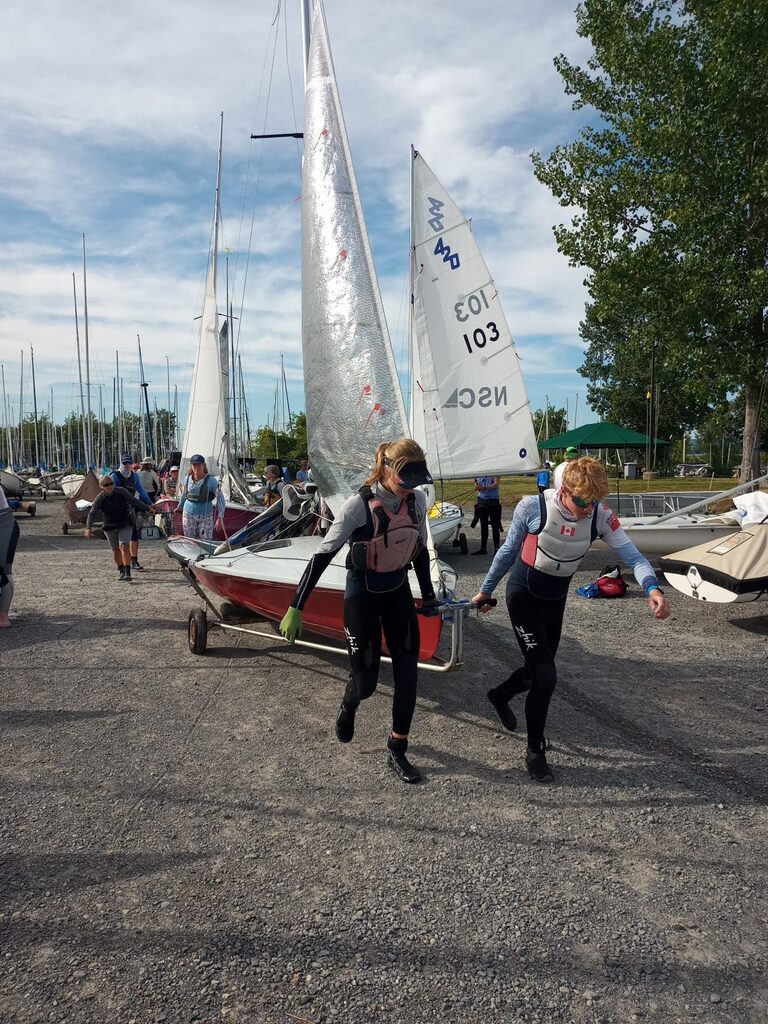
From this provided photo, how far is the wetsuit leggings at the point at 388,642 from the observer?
13.1 feet

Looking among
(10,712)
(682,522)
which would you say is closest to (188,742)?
(10,712)

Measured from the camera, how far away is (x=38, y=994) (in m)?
2.35

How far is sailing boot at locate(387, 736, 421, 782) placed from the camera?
3953 millimetres

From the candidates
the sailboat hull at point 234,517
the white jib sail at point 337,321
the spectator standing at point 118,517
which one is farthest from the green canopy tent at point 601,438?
the white jib sail at point 337,321

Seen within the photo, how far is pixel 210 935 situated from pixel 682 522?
9233mm

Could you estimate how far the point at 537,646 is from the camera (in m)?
4.02

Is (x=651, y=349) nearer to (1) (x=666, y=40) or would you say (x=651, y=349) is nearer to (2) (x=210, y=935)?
(1) (x=666, y=40)

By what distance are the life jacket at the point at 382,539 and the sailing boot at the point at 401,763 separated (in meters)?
1.00

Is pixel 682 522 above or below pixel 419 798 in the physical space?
above

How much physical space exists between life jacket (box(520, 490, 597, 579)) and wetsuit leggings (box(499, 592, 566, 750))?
0.71 ft

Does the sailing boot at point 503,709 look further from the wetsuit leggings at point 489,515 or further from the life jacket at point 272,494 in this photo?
the life jacket at point 272,494

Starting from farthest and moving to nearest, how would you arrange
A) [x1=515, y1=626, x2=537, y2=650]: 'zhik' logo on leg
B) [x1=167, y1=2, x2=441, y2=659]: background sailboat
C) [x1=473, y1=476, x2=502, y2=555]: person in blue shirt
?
1. [x1=473, y1=476, x2=502, y2=555]: person in blue shirt
2. [x1=167, y1=2, x2=441, y2=659]: background sailboat
3. [x1=515, y1=626, x2=537, y2=650]: 'zhik' logo on leg

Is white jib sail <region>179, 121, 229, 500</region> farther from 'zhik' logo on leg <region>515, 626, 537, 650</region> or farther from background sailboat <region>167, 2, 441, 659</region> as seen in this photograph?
'zhik' logo on leg <region>515, 626, 537, 650</region>

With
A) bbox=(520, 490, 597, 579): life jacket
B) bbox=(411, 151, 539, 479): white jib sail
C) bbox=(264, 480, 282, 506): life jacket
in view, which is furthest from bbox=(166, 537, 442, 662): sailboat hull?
bbox=(264, 480, 282, 506): life jacket
